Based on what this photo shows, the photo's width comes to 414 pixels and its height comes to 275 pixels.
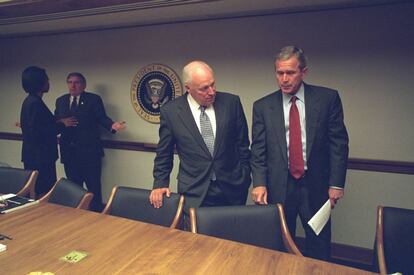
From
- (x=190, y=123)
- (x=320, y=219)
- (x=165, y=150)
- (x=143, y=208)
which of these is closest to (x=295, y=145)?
(x=320, y=219)

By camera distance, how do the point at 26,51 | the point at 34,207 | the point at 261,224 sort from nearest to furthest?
the point at 261,224 < the point at 34,207 < the point at 26,51

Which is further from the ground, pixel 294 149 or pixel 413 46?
pixel 413 46

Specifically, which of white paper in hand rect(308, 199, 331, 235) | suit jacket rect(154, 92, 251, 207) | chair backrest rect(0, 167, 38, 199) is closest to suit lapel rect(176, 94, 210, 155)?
suit jacket rect(154, 92, 251, 207)

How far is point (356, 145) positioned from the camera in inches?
119

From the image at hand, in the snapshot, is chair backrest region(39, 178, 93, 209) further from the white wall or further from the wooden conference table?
the white wall

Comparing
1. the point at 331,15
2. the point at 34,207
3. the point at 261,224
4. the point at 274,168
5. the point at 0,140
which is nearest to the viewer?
the point at 261,224

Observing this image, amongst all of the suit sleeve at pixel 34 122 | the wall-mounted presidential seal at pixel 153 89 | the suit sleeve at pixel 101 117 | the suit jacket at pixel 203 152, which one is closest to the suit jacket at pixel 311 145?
the suit jacket at pixel 203 152

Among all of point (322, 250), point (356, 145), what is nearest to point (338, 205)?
point (356, 145)

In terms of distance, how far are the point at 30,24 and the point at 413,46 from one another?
3.89 m

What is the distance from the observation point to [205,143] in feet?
7.20

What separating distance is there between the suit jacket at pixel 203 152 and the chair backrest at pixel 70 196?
1.49 feet

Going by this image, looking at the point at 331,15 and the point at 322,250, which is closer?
the point at 322,250

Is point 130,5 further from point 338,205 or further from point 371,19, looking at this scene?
point 338,205

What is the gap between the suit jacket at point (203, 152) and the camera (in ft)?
7.16
